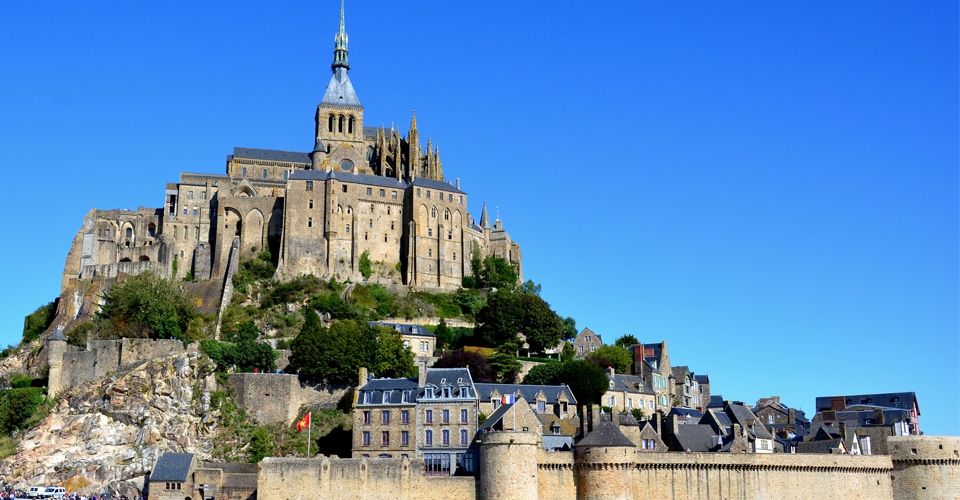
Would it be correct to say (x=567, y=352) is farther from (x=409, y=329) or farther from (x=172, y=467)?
(x=172, y=467)

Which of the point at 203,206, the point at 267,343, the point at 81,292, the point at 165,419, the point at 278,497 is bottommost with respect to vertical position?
the point at 278,497

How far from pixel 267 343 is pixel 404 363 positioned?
9.41 meters

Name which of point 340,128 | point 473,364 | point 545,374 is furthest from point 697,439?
point 340,128

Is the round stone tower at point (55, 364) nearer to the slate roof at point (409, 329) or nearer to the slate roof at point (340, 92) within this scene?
the slate roof at point (409, 329)

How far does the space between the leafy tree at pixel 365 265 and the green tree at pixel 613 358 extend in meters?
19.2

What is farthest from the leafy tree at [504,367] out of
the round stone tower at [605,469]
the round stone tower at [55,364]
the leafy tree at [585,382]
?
the round stone tower at [55,364]

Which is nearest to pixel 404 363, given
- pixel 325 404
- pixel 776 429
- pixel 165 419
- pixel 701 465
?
pixel 325 404

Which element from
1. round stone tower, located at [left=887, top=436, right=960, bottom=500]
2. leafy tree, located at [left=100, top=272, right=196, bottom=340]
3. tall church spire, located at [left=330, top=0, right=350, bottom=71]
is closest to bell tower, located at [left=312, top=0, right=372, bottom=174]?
tall church spire, located at [left=330, top=0, right=350, bottom=71]

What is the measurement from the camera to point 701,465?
57.7 m

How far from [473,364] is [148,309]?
22.1 meters

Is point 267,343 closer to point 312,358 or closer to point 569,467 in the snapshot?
point 312,358

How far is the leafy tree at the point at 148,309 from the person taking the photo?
248 feet

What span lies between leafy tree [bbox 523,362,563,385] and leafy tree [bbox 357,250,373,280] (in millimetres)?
21155

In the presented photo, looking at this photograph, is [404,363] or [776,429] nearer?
[404,363]
